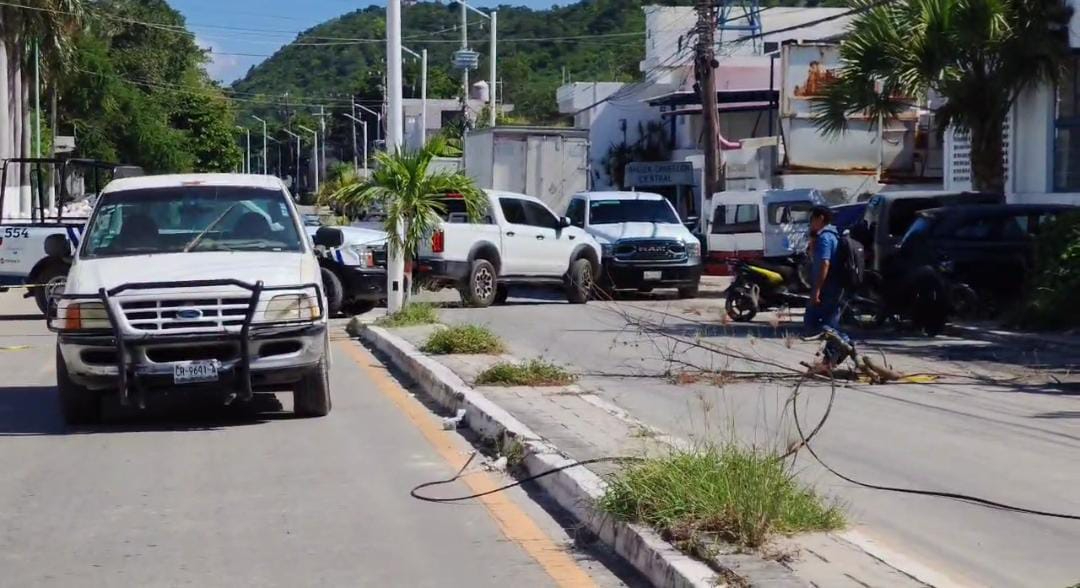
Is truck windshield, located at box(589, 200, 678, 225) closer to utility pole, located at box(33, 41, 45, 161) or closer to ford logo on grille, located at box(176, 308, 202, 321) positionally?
ford logo on grille, located at box(176, 308, 202, 321)

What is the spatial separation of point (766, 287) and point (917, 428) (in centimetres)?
971

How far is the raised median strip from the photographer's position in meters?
6.18

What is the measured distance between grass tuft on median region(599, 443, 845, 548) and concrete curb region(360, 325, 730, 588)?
0.39 ft

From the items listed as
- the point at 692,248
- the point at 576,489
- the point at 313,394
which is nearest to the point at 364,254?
the point at 692,248

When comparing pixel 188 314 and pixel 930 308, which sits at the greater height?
pixel 188 314

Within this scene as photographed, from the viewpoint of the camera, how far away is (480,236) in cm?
2441

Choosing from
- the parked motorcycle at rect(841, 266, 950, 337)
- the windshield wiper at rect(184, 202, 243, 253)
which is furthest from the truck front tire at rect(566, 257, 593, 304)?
the windshield wiper at rect(184, 202, 243, 253)

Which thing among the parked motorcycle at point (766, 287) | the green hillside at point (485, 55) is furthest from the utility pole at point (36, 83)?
the green hillside at point (485, 55)

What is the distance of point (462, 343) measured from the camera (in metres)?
15.8

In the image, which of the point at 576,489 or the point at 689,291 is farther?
the point at 689,291

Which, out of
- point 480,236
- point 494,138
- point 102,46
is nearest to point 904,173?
point 494,138

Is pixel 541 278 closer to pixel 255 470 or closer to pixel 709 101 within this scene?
pixel 709 101

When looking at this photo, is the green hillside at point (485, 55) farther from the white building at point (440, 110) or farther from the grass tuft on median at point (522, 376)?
the grass tuft on median at point (522, 376)

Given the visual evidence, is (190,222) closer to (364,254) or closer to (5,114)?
(364,254)
